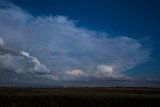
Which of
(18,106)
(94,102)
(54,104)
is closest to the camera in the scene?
(18,106)

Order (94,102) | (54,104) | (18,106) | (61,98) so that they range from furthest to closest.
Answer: (61,98), (94,102), (54,104), (18,106)

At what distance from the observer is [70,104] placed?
2856 cm

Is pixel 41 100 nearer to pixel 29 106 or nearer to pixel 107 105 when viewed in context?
pixel 29 106

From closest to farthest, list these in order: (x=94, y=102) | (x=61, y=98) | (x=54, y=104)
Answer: (x=54, y=104), (x=94, y=102), (x=61, y=98)

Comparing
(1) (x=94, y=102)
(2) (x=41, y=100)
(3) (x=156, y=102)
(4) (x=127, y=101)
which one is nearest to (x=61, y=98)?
(2) (x=41, y=100)

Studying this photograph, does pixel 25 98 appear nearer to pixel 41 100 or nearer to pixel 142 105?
pixel 41 100

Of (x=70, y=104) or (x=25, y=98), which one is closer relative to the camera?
(x=70, y=104)

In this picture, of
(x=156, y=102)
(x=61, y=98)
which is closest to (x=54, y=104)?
(x=61, y=98)

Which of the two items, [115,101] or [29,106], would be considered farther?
[115,101]

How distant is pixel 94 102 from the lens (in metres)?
29.5

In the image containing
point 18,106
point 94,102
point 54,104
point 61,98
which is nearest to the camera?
point 18,106

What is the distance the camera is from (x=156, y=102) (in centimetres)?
3070

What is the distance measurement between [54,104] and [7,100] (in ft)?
23.1

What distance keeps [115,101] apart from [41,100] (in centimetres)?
1021
